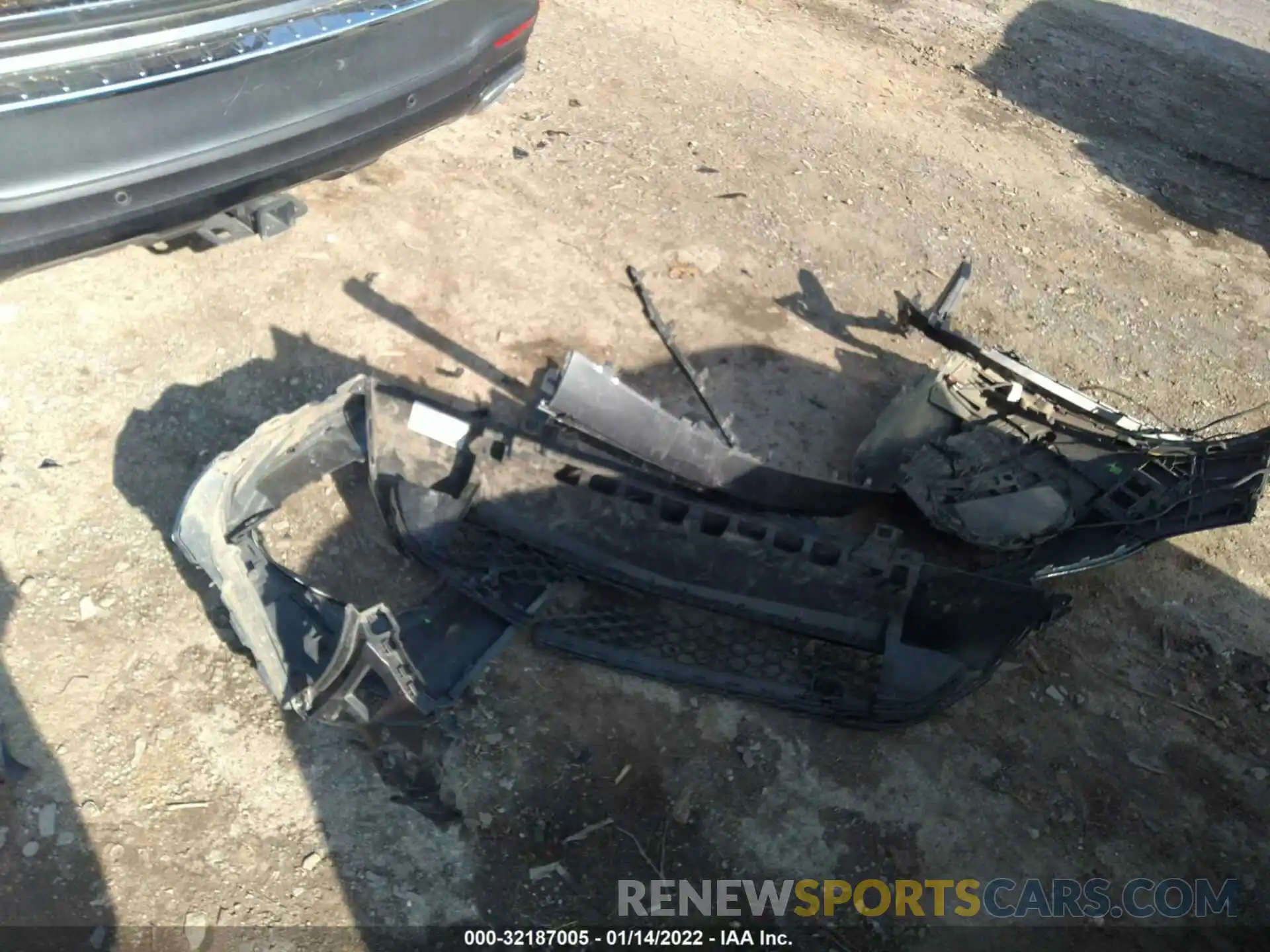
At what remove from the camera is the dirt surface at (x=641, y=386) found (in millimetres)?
2840

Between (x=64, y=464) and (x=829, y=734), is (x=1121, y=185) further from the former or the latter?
(x=64, y=464)

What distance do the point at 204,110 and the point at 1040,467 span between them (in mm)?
3347

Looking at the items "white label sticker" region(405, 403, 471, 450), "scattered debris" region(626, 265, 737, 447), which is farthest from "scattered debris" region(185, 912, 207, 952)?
"scattered debris" region(626, 265, 737, 447)

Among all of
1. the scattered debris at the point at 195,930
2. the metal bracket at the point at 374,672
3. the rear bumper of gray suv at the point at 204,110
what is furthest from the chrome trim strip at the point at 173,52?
the scattered debris at the point at 195,930

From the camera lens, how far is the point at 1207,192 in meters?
6.48

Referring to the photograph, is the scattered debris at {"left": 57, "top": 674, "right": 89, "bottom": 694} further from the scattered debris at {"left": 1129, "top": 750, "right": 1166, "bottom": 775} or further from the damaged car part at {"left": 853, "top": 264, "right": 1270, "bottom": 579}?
the scattered debris at {"left": 1129, "top": 750, "right": 1166, "bottom": 775}

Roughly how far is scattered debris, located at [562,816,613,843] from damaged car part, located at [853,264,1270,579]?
1.72m

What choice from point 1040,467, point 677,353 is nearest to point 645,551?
point 677,353

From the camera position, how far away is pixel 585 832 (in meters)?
2.95

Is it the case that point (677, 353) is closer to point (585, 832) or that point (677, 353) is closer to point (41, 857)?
point (585, 832)

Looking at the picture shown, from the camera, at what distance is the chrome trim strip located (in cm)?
274

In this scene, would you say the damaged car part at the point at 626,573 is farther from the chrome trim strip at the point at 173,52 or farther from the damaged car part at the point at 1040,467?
the chrome trim strip at the point at 173,52

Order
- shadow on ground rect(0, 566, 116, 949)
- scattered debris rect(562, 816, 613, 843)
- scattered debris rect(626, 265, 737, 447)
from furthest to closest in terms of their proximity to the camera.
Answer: scattered debris rect(626, 265, 737, 447) < scattered debris rect(562, 816, 613, 843) < shadow on ground rect(0, 566, 116, 949)

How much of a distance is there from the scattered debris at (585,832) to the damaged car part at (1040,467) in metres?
1.72
